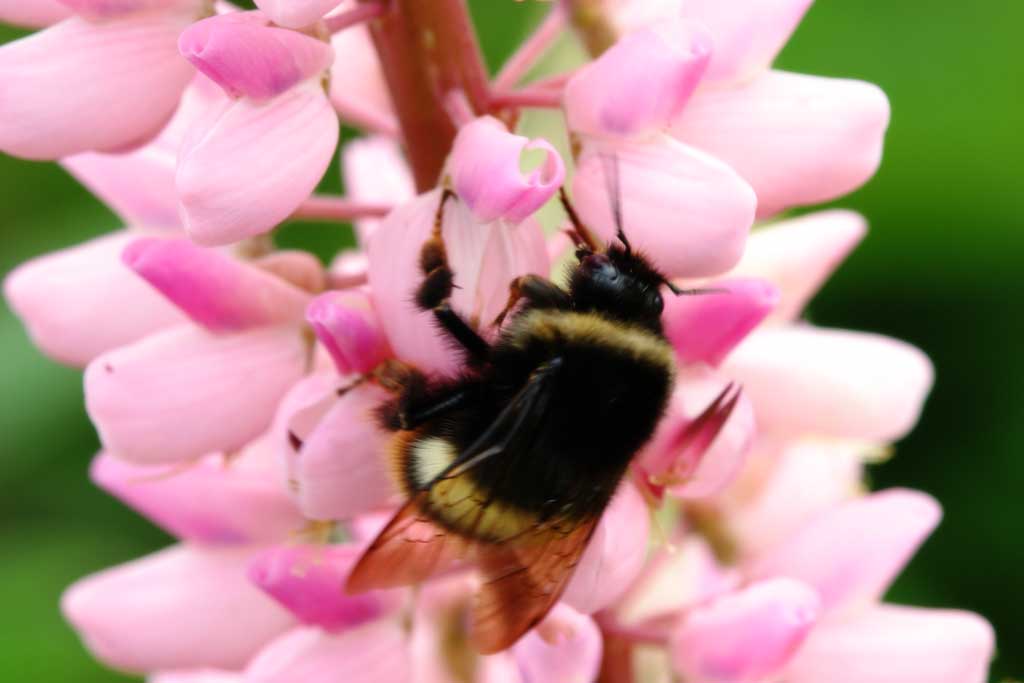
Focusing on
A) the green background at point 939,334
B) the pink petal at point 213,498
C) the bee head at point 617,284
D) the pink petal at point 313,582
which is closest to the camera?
the bee head at point 617,284

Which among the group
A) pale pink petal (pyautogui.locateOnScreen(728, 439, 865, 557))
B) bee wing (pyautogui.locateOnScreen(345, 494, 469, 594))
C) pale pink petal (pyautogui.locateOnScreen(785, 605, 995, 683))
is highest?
bee wing (pyautogui.locateOnScreen(345, 494, 469, 594))

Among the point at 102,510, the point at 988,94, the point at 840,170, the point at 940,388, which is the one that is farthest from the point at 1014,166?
the point at 102,510

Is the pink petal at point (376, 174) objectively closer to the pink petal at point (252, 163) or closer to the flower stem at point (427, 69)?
the flower stem at point (427, 69)

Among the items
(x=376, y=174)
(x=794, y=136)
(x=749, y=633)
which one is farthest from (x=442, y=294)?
(x=376, y=174)

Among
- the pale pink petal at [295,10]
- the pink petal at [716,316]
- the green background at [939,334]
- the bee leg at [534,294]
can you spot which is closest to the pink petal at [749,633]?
the pink petal at [716,316]

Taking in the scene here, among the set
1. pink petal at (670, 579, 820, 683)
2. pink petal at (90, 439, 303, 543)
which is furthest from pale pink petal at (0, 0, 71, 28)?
pink petal at (670, 579, 820, 683)

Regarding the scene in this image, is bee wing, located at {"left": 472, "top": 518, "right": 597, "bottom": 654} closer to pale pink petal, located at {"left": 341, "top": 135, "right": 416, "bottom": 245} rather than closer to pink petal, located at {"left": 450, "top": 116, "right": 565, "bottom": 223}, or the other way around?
pink petal, located at {"left": 450, "top": 116, "right": 565, "bottom": 223}
